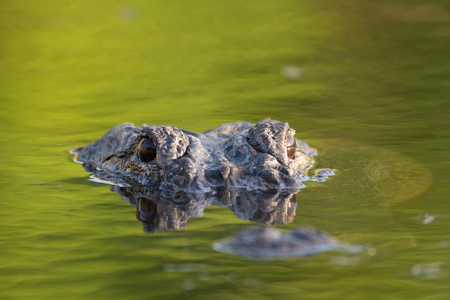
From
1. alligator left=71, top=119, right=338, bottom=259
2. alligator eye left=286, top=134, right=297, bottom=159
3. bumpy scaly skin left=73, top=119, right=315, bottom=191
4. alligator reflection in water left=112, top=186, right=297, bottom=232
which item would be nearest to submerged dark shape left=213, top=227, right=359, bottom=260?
alligator left=71, top=119, right=338, bottom=259

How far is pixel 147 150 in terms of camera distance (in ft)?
16.6

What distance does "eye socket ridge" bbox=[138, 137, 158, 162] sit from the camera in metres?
5.04

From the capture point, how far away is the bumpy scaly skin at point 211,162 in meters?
4.61

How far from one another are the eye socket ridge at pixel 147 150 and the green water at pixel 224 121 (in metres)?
0.45

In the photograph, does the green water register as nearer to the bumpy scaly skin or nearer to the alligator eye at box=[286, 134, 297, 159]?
the bumpy scaly skin

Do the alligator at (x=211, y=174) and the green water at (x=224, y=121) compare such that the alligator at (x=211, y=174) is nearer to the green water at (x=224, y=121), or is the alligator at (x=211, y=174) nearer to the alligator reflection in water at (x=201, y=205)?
the alligator reflection in water at (x=201, y=205)

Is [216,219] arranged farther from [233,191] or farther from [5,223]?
[5,223]

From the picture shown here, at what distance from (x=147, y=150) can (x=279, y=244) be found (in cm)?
206

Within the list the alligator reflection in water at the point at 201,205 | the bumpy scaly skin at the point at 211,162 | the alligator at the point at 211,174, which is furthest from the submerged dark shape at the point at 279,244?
the bumpy scaly skin at the point at 211,162

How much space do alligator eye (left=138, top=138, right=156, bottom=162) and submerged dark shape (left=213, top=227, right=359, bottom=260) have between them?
1753 millimetres

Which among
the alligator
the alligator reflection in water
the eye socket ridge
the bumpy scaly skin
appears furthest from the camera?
the eye socket ridge

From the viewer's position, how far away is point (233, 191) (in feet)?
14.7

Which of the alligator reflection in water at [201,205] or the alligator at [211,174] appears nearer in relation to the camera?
the alligator reflection in water at [201,205]

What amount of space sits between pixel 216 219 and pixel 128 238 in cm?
58
